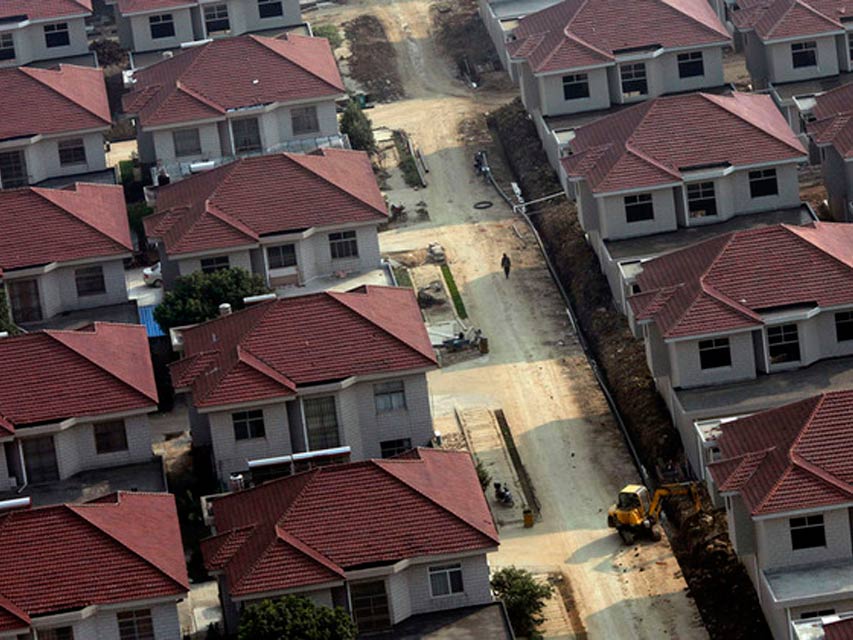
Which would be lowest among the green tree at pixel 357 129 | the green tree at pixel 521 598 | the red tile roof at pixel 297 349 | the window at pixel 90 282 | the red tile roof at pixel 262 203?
the green tree at pixel 521 598

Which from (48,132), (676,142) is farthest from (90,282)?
(676,142)

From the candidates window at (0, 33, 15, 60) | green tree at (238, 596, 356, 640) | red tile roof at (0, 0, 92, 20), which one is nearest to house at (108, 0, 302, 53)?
red tile roof at (0, 0, 92, 20)

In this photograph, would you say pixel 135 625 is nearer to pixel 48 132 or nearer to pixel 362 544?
pixel 362 544

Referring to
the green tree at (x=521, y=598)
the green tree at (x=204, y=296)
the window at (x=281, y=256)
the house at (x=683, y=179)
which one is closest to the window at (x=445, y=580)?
the green tree at (x=521, y=598)

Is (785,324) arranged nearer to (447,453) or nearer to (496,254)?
(447,453)

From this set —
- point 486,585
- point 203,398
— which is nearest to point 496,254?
point 203,398

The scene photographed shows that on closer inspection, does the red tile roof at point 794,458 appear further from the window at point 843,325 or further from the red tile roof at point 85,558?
the red tile roof at point 85,558
